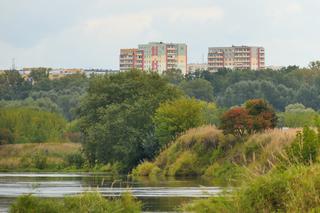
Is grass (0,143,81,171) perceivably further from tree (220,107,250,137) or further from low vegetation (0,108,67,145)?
tree (220,107,250,137)

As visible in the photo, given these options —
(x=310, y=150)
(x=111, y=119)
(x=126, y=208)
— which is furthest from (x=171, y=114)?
(x=126, y=208)

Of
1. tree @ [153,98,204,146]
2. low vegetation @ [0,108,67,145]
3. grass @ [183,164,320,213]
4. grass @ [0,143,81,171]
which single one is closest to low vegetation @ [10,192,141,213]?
grass @ [183,164,320,213]

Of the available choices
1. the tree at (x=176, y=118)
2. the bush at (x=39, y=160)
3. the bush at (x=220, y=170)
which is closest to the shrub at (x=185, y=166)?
the bush at (x=220, y=170)

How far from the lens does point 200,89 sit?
16650cm

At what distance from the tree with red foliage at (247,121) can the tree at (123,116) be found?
1212 centimetres

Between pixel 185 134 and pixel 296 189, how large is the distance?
1858 inches

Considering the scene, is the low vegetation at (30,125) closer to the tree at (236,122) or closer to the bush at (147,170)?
the bush at (147,170)

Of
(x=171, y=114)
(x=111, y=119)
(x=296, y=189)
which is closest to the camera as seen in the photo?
(x=296, y=189)

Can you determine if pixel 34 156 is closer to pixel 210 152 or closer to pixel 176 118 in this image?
pixel 176 118

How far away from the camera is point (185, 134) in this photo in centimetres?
7325

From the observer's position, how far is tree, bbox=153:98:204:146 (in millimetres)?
→ 78062

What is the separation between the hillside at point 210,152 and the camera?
59.9 meters

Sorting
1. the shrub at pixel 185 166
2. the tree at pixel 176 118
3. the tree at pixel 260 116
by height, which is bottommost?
the shrub at pixel 185 166

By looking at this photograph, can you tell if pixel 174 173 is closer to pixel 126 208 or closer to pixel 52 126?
pixel 126 208
